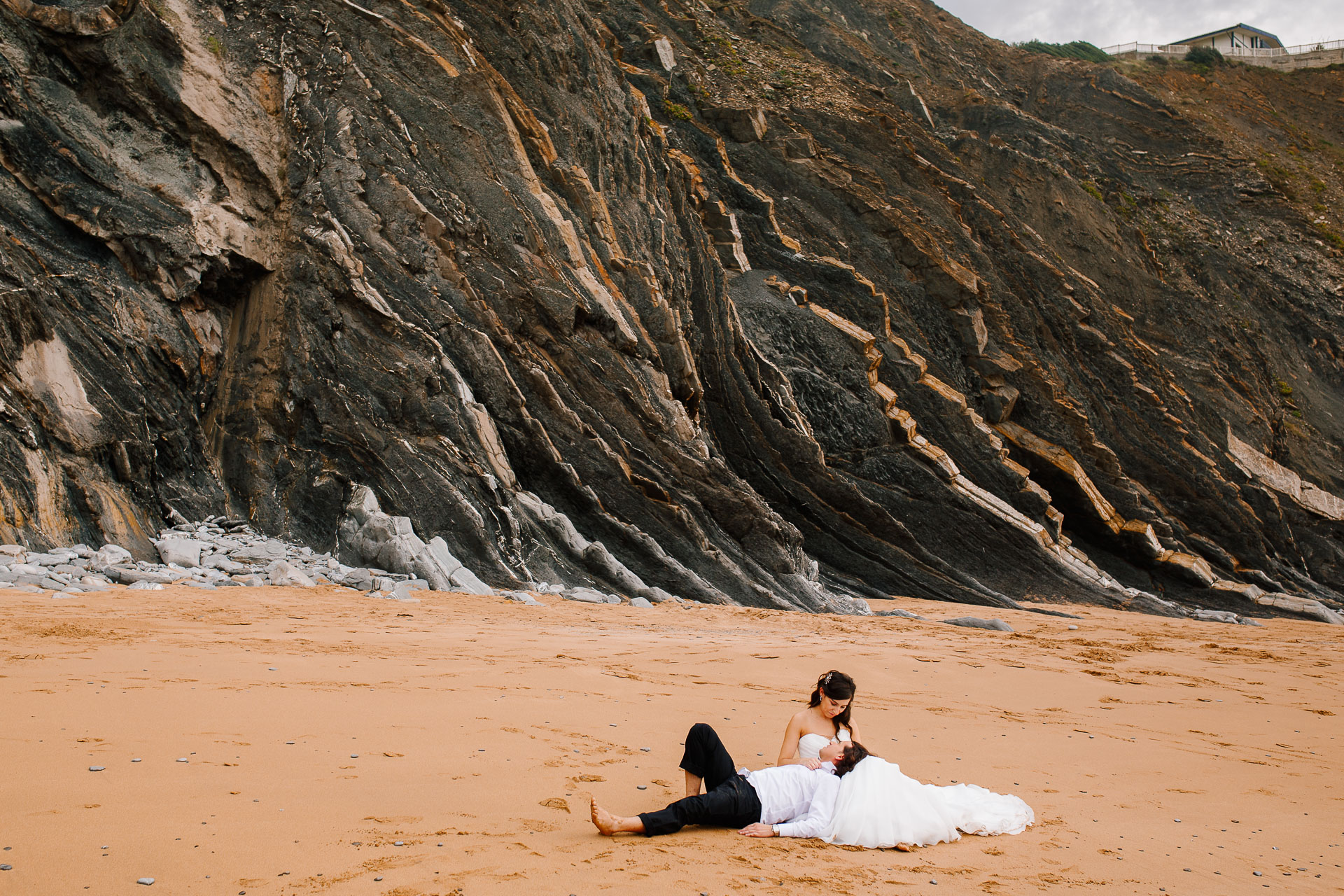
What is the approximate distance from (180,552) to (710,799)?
852 cm

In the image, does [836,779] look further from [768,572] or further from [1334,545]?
[1334,545]

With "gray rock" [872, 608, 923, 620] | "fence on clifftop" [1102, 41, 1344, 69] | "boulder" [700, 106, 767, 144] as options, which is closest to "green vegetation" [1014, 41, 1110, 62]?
"fence on clifftop" [1102, 41, 1344, 69]

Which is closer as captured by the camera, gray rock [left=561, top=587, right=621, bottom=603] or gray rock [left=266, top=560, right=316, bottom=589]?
gray rock [left=266, top=560, right=316, bottom=589]

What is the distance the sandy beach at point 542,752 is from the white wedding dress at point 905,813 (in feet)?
0.32

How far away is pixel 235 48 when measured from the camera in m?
14.9

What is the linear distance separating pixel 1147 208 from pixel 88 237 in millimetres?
28746

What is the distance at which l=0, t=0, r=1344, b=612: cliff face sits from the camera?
40.0 feet

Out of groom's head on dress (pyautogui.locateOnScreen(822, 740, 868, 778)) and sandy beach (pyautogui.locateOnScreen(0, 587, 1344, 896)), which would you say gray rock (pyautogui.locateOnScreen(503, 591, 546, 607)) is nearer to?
sandy beach (pyautogui.locateOnScreen(0, 587, 1344, 896))

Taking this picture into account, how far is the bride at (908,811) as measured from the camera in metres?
3.64

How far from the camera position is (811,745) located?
14.2 feet

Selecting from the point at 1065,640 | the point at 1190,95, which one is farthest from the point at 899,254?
the point at 1190,95

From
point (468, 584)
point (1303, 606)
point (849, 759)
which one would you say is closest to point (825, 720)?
point (849, 759)

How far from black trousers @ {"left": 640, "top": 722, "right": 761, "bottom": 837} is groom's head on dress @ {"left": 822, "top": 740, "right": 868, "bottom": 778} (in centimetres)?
42

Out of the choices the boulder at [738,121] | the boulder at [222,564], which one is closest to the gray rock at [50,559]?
the boulder at [222,564]
